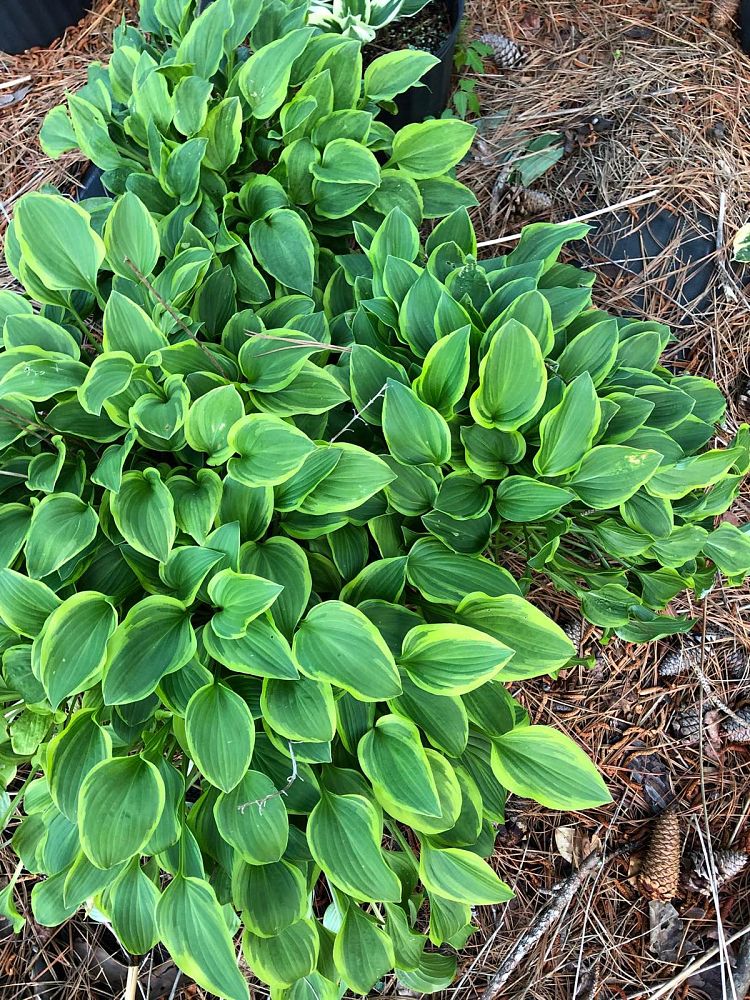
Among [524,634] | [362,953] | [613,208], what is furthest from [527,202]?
[362,953]

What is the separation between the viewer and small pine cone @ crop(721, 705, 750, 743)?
5.43 feet

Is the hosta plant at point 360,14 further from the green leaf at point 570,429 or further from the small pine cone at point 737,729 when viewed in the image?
the small pine cone at point 737,729

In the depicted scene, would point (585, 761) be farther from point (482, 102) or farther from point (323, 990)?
point (482, 102)

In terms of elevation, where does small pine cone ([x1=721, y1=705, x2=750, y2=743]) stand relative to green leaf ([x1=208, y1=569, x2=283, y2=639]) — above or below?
below

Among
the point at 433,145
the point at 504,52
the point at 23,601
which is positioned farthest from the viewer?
the point at 504,52

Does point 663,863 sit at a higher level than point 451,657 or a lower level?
lower

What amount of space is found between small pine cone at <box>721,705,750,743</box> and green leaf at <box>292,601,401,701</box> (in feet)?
3.66

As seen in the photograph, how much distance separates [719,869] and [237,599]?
1.31m

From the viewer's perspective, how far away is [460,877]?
3.49ft

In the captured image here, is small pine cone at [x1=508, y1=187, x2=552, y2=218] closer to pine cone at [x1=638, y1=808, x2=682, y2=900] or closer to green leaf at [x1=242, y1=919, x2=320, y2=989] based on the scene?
pine cone at [x1=638, y1=808, x2=682, y2=900]

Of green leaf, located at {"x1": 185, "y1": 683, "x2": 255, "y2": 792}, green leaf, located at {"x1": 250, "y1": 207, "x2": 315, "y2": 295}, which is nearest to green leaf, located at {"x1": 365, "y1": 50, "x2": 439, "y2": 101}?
green leaf, located at {"x1": 250, "y1": 207, "x2": 315, "y2": 295}

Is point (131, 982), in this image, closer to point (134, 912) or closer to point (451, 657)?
point (134, 912)

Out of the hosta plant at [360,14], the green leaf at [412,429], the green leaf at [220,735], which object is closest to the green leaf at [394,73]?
the hosta plant at [360,14]

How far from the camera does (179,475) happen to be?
125 cm
